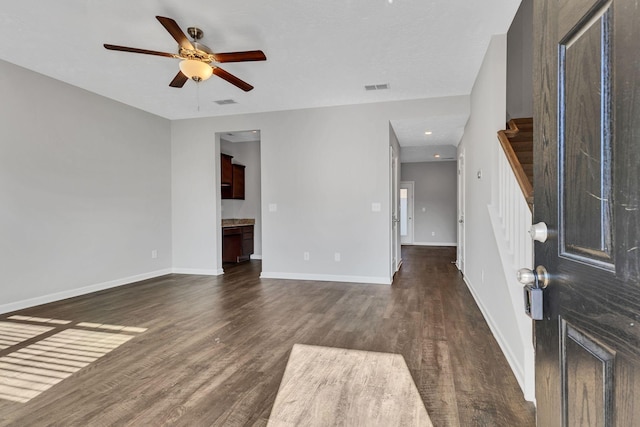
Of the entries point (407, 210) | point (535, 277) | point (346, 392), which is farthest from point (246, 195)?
point (535, 277)

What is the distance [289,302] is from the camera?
3.85m

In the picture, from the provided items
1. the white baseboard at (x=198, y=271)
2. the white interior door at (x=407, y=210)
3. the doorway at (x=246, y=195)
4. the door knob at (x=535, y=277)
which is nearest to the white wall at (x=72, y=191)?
the white baseboard at (x=198, y=271)

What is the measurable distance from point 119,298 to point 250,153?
4.15 metres

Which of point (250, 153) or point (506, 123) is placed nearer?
point (506, 123)

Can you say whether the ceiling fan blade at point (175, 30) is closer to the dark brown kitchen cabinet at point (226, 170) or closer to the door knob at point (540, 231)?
the door knob at point (540, 231)

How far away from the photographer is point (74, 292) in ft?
13.7

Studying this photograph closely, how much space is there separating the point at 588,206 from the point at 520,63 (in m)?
2.90

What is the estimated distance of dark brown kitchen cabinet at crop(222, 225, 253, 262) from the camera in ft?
21.1

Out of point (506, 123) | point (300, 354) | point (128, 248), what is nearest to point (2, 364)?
point (300, 354)

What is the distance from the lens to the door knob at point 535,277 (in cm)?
82

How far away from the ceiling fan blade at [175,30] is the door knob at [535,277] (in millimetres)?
2630

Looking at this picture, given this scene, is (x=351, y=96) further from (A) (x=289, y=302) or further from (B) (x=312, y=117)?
(A) (x=289, y=302)

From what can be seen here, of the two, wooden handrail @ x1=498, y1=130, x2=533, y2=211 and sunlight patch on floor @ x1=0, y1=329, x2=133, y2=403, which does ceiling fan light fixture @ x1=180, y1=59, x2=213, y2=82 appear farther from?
wooden handrail @ x1=498, y1=130, x2=533, y2=211

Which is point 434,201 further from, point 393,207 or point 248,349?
point 248,349
